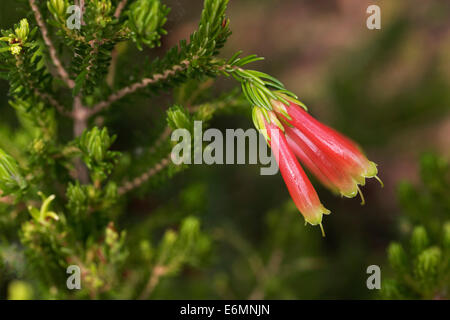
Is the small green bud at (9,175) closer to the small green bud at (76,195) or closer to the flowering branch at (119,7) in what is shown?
the small green bud at (76,195)

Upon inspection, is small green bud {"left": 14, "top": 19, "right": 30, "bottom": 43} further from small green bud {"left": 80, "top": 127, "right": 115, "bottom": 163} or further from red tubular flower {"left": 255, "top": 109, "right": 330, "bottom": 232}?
red tubular flower {"left": 255, "top": 109, "right": 330, "bottom": 232}

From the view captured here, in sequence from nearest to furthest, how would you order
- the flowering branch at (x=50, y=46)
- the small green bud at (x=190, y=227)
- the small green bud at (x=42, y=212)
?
the flowering branch at (x=50, y=46)
the small green bud at (x=42, y=212)
the small green bud at (x=190, y=227)

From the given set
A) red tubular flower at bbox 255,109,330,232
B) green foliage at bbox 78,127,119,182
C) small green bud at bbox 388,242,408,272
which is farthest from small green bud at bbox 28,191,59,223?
small green bud at bbox 388,242,408,272

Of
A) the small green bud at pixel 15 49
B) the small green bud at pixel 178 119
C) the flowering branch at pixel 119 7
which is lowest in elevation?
the small green bud at pixel 178 119

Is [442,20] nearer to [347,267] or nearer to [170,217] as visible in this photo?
[347,267]

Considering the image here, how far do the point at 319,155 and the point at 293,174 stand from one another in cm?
9

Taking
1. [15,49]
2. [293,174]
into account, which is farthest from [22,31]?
[293,174]

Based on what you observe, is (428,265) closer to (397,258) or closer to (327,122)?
(397,258)

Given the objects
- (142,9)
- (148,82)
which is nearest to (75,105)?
(148,82)

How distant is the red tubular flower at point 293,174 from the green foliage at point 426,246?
0.59 m

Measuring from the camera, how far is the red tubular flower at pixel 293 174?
87 cm

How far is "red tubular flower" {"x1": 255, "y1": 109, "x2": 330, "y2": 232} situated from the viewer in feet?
2.86

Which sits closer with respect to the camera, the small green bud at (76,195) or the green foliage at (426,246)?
the small green bud at (76,195)

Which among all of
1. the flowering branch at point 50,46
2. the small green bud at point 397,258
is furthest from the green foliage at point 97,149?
the small green bud at point 397,258
